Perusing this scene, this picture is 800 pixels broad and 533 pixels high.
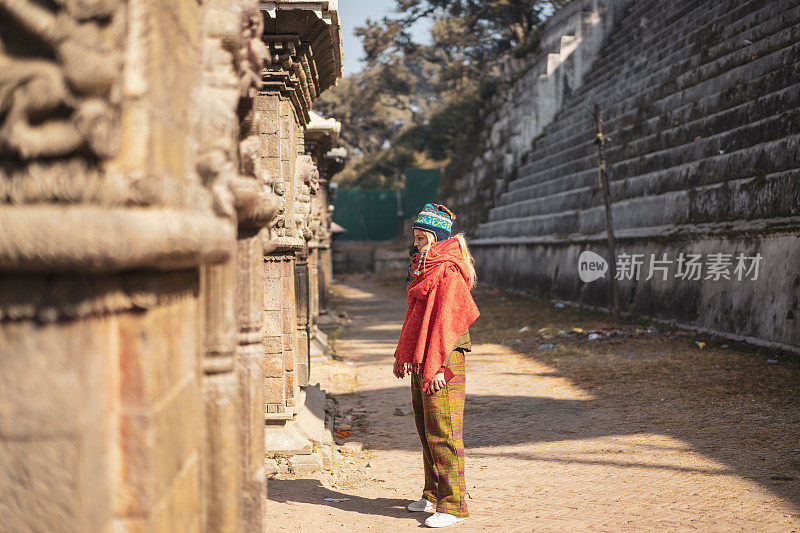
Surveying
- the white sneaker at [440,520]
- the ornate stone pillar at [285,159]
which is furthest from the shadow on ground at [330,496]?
the ornate stone pillar at [285,159]

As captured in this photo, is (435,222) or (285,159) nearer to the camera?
(435,222)

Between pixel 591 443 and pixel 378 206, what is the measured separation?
34786 mm

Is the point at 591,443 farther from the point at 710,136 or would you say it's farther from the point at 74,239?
the point at 710,136

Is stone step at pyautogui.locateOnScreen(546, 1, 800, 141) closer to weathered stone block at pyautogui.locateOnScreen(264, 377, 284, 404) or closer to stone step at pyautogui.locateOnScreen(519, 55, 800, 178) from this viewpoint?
stone step at pyautogui.locateOnScreen(519, 55, 800, 178)

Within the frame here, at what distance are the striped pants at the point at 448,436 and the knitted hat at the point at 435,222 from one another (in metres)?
0.79

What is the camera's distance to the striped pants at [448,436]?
493 cm

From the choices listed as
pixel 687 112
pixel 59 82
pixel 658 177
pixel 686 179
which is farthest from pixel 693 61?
pixel 59 82

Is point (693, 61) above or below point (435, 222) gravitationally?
above

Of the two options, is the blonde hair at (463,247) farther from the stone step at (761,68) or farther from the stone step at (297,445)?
the stone step at (761,68)

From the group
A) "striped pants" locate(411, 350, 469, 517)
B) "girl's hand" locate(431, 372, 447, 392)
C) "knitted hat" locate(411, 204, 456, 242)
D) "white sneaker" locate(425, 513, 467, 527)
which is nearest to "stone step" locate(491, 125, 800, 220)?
"knitted hat" locate(411, 204, 456, 242)

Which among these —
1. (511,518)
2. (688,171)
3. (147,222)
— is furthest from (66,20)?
(688,171)

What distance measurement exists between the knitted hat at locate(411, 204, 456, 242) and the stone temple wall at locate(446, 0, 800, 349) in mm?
6630

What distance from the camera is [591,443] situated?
6.92 m

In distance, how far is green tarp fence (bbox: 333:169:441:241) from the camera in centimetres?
4075
